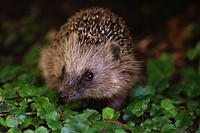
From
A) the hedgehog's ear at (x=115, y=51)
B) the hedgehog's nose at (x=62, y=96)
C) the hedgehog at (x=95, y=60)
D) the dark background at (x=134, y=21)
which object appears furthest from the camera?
the dark background at (x=134, y=21)

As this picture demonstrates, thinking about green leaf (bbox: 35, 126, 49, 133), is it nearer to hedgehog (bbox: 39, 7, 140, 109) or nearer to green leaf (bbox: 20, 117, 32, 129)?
green leaf (bbox: 20, 117, 32, 129)

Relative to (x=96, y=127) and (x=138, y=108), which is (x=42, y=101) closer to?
(x=96, y=127)

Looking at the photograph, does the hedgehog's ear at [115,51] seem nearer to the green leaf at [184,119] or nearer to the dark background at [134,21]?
the green leaf at [184,119]

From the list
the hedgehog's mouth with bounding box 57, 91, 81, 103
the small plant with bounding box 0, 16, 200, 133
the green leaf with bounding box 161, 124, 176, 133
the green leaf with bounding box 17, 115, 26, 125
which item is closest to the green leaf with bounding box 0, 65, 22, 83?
the small plant with bounding box 0, 16, 200, 133

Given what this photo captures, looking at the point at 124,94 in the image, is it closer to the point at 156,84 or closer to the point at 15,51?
the point at 156,84

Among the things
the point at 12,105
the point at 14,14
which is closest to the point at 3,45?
the point at 14,14

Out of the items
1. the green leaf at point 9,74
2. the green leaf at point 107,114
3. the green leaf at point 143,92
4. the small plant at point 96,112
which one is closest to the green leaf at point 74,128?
the small plant at point 96,112
